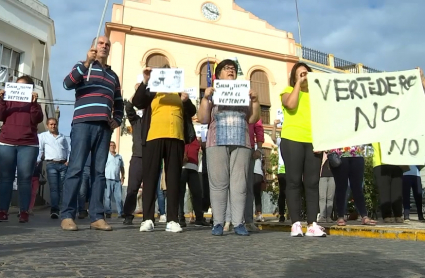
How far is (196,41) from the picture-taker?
21766 millimetres

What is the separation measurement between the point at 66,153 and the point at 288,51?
1743 centimetres

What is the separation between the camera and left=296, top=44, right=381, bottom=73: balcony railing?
2477 centimetres

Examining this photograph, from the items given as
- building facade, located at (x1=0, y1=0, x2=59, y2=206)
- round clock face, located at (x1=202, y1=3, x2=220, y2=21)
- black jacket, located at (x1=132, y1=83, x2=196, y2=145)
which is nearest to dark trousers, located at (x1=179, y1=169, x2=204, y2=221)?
black jacket, located at (x1=132, y1=83, x2=196, y2=145)

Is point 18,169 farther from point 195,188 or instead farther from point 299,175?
point 299,175

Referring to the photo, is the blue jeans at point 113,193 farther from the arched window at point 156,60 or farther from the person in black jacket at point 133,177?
the arched window at point 156,60

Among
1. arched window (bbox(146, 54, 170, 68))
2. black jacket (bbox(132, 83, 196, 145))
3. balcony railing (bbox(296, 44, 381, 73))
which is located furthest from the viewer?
balcony railing (bbox(296, 44, 381, 73))

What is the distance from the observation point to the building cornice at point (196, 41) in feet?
66.2

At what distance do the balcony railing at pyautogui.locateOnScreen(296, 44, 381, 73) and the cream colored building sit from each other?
7cm

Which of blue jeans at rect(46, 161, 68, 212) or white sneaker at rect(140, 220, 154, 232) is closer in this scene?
white sneaker at rect(140, 220, 154, 232)

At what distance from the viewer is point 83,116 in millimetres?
5066

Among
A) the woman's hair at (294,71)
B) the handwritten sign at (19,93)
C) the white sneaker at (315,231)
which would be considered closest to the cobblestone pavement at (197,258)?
the white sneaker at (315,231)

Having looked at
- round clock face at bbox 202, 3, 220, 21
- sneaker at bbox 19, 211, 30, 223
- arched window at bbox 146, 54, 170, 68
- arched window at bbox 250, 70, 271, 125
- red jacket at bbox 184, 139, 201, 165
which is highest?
round clock face at bbox 202, 3, 220, 21

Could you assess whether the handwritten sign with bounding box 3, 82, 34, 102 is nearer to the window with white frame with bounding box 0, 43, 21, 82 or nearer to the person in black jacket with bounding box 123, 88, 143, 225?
the person in black jacket with bounding box 123, 88, 143, 225

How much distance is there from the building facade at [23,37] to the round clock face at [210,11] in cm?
751
